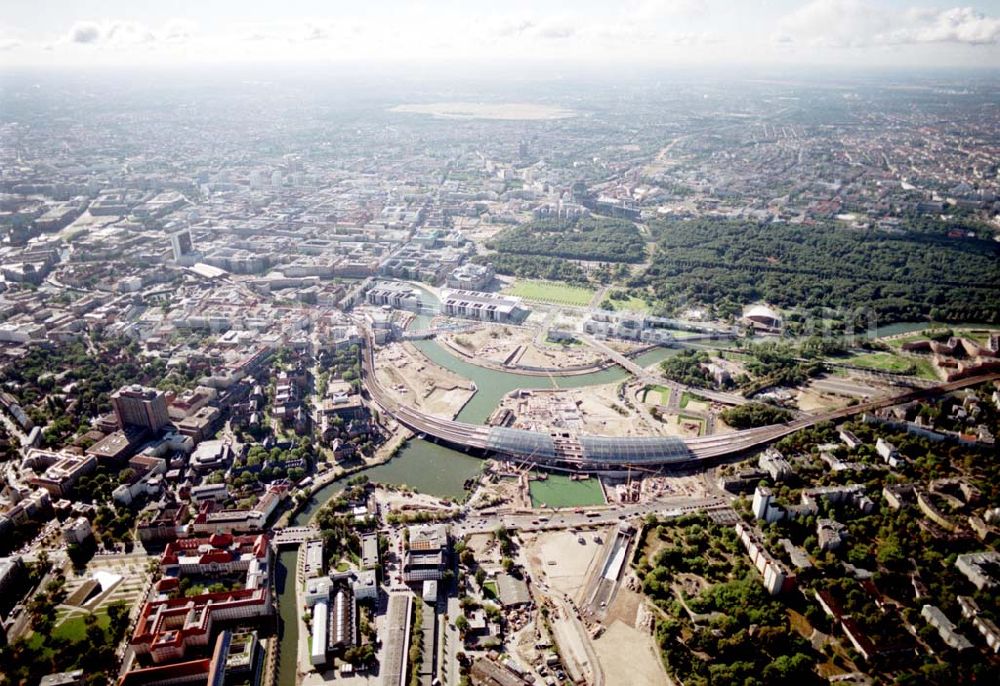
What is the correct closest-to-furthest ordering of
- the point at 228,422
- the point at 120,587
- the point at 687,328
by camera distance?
the point at 120,587 < the point at 228,422 < the point at 687,328

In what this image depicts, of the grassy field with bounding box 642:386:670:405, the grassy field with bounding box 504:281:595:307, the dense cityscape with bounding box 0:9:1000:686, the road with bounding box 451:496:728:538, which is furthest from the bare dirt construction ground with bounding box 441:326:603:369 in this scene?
the road with bounding box 451:496:728:538

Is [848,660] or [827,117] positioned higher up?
[827,117]

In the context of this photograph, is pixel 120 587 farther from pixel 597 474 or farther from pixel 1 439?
pixel 597 474

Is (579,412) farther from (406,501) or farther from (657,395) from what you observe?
(406,501)

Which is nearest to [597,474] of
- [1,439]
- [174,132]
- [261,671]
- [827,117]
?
[261,671]

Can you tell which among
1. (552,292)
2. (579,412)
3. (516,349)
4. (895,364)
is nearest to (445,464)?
(579,412)

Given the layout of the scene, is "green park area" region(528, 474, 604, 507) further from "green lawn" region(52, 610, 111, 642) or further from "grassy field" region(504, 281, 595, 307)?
"grassy field" region(504, 281, 595, 307)

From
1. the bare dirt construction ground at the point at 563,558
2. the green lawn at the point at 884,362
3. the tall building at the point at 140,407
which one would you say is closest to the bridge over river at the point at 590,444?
the bare dirt construction ground at the point at 563,558

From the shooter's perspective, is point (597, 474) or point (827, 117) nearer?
point (597, 474)
